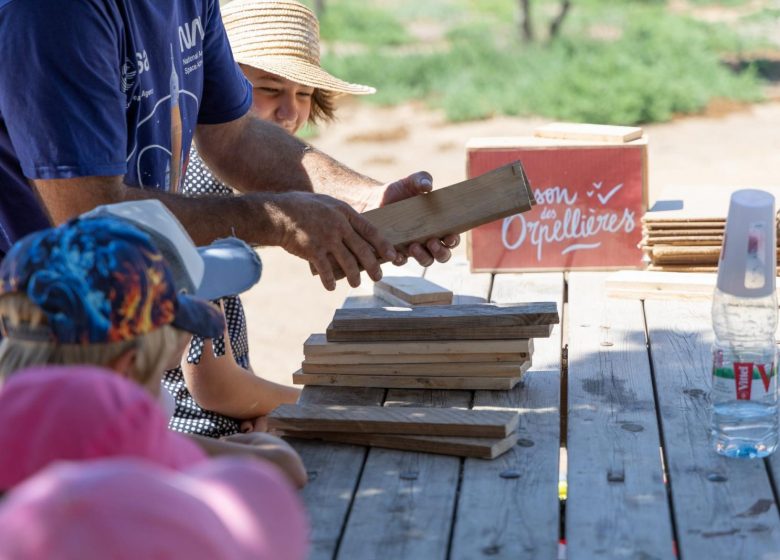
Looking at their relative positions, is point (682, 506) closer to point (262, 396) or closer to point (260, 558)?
point (260, 558)

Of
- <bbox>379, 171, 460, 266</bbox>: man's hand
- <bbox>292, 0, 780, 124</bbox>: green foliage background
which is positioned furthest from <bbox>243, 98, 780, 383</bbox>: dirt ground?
<bbox>379, 171, 460, 266</bbox>: man's hand

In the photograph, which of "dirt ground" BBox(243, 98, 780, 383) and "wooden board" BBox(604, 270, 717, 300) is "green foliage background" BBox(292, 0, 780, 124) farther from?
"wooden board" BBox(604, 270, 717, 300)

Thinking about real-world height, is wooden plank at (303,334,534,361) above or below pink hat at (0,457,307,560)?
below

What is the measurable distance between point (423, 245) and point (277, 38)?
1.44 m

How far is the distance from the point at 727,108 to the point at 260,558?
39.0 feet

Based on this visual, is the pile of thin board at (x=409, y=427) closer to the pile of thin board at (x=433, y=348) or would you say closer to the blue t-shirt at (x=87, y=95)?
the pile of thin board at (x=433, y=348)

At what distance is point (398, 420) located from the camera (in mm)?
2326

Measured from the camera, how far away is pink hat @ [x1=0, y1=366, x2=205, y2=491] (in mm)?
1254

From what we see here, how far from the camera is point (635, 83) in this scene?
40.0 ft

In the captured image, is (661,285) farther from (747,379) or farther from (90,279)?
(90,279)

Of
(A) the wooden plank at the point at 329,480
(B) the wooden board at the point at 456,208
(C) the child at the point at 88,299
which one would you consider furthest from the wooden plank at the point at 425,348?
(C) the child at the point at 88,299

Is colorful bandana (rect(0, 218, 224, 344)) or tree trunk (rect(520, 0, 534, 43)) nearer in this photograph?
colorful bandana (rect(0, 218, 224, 344))

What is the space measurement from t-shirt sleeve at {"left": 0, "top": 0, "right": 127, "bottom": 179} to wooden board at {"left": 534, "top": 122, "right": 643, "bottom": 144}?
5.99 ft

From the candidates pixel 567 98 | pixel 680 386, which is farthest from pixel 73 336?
pixel 567 98
